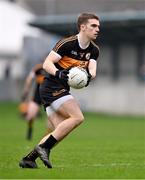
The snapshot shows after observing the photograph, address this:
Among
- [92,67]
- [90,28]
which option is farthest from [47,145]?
[90,28]

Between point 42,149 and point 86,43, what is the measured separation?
1.71 m

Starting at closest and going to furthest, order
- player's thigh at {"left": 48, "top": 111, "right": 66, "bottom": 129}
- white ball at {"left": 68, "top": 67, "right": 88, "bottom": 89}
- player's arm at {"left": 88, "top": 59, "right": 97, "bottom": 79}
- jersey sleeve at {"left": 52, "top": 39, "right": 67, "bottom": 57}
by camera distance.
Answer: white ball at {"left": 68, "top": 67, "right": 88, "bottom": 89} → jersey sleeve at {"left": 52, "top": 39, "right": 67, "bottom": 57} → player's arm at {"left": 88, "top": 59, "right": 97, "bottom": 79} → player's thigh at {"left": 48, "top": 111, "right": 66, "bottom": 129}

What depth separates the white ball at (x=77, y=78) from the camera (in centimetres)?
1153

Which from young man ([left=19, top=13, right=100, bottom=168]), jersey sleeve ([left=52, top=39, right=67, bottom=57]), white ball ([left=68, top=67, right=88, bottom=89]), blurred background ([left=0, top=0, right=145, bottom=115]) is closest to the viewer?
white ball ([left=68, top=67, right=88, bottom=89])

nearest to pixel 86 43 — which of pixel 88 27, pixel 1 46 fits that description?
pixel 88 27

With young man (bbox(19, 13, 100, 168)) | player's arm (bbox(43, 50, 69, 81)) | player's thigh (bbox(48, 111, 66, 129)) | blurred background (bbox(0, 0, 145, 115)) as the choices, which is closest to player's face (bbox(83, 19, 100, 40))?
young man (bbox(19, 13, 100, 168))

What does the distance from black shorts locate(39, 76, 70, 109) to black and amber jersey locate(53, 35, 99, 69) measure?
0.25m

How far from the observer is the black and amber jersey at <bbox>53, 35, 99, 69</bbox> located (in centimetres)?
1184

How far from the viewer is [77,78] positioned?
37.8 ft

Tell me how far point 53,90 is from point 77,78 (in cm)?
55

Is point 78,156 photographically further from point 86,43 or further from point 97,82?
point 97,82

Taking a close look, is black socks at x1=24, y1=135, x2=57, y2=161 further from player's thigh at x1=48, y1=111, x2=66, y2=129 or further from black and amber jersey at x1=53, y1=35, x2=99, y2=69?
black and amber jersey at x1=53, y1=35, x2=99, y2=69

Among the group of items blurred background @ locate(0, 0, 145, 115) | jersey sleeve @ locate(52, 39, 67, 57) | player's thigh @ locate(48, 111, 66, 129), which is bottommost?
blurred background @ locate(0, 0, 145, 115)

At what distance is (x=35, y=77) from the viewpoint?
67.7ft
